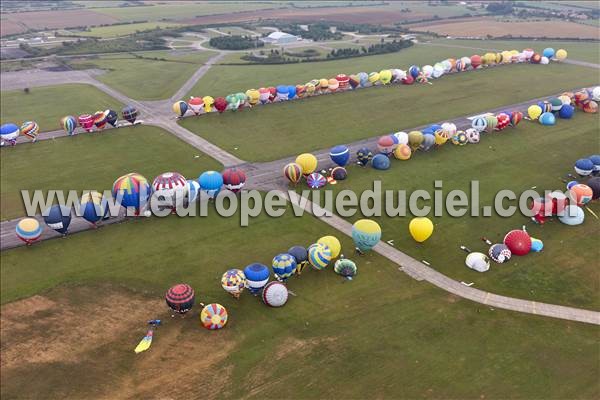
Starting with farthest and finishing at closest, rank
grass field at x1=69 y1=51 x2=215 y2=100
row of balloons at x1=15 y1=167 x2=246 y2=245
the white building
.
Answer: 1. the white building
2. grass field at x1=69 y1=51 x2=215 y2=100
3. row of balloons at x1=15 y1=167 x2=246 y2=245

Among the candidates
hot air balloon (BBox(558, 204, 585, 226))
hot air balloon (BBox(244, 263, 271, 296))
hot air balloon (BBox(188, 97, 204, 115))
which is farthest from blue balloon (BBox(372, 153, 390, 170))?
hot air balloon (BBox(188, 97, 204, 115))

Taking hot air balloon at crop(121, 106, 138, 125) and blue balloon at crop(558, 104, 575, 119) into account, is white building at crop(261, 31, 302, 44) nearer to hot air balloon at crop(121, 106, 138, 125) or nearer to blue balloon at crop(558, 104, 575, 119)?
hot air balloon at crop(121, 106, 138, 125)

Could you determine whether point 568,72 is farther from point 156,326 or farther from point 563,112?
point 156,326

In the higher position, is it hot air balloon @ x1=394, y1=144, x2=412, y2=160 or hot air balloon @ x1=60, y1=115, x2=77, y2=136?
hot air balloon @ x1=60, y1=115, x2=77, y2=136

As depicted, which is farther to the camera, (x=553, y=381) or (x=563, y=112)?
(x=563, y=112)

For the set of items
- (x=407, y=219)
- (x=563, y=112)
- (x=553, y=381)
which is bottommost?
(x=553, y=381)

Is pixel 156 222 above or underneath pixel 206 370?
above

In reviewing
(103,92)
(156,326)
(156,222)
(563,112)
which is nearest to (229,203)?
(156,222)

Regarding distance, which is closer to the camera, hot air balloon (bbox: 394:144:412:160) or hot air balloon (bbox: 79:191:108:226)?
hot air balloon (bbox: 79:191:108:226)

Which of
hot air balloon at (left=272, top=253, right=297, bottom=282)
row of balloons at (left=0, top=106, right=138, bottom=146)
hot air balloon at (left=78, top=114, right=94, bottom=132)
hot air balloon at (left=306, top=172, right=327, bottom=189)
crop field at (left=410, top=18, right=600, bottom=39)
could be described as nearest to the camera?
hot air balloon at (left=272, top=253, right=297, bottom=282)
